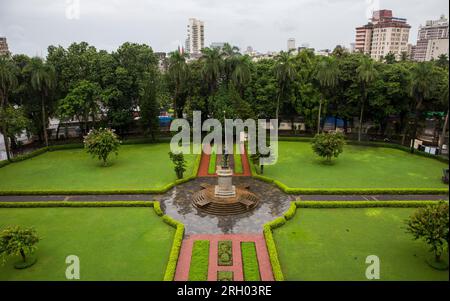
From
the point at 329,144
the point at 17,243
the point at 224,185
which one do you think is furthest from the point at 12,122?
the point at 329,144

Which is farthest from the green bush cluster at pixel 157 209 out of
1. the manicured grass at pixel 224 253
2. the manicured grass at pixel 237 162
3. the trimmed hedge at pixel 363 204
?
the manicured grass at pixel 237 162

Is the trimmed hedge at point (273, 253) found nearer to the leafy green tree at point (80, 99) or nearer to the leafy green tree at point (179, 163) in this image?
the leafy green tree at point (179, 163)

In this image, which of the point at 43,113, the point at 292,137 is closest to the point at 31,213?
the point at 43,113

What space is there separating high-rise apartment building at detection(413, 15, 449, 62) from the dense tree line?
270ft

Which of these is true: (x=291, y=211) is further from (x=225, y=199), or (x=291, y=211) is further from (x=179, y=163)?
(x=179, y=163)

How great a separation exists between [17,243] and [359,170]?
96.6 feet

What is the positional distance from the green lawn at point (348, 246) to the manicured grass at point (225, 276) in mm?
2758

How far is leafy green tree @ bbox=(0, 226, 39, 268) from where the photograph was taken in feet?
53.5

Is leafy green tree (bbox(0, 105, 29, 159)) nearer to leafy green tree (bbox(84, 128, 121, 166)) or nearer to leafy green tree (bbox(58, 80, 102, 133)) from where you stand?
leafy green tree (bbox(58, 80, 102, 133))

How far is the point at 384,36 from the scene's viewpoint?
119m

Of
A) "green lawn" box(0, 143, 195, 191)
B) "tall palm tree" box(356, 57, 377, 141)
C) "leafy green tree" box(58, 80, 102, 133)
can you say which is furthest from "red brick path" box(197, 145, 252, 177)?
"tall palm tree" box(356, 57, 377, 141)

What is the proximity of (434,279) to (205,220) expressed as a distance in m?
13.5

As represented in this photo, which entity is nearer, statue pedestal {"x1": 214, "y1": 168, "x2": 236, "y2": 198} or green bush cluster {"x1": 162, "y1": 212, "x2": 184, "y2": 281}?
green bush cluster {"x1": 162, "y1": 212, "x2": 184, "y2": 281}
